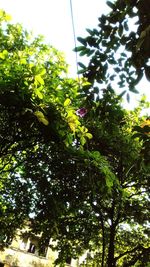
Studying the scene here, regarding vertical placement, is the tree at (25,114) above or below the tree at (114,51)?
above

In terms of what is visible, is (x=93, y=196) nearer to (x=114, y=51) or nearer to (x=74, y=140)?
(x=74, y=140)

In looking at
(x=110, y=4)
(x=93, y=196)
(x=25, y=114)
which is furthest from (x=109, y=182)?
(x=110, y=4)

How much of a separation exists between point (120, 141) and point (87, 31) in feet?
32.2

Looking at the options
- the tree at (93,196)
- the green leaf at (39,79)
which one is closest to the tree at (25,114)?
the green leaf at (39,79)

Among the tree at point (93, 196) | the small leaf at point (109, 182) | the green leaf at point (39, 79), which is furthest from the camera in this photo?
the tree at point (93, 196)

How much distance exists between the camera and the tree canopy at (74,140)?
4641 millimetres

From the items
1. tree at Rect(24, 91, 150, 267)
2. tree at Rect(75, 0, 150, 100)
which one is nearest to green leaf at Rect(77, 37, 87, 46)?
tree at Rect(75, 0, 150, 100)

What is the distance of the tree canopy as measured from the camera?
464 cm

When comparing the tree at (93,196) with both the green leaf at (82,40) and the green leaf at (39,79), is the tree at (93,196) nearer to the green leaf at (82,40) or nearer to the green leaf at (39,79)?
the green leaf at (39,79)

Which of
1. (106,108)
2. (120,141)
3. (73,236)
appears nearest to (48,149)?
(120,141)

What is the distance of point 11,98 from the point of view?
9266mm

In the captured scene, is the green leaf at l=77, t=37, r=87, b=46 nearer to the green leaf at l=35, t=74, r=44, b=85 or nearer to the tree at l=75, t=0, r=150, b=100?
the tree at l=75, t=0, r=150, b=100

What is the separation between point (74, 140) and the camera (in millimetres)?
13203

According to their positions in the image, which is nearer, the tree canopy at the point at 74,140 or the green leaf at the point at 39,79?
the tree canopy at the point at 74,140
